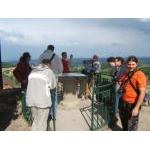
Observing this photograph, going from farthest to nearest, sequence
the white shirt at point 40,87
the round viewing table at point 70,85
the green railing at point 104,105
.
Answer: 1. the round viewing table at point 70,85
2. the green railing at point 104,105
3. the white shirt at point 40,87

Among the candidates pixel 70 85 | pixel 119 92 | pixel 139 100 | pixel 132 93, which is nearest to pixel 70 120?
pixel 70 85

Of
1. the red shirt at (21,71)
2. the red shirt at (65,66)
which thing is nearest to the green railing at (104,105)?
the red shirt at (21,71)

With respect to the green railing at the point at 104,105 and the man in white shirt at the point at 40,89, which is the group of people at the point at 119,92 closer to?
the man in white shirt at the point at 40,89

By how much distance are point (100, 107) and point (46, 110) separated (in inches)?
103

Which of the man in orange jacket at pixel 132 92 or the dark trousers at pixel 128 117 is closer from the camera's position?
the man in orange jacket at pixel 132 92

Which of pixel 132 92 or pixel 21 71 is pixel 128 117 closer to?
pixel 132 92

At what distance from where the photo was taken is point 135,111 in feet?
21.4

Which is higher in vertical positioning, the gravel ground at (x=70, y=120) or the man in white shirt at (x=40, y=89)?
the man in white shirt at (x=40, y=89)

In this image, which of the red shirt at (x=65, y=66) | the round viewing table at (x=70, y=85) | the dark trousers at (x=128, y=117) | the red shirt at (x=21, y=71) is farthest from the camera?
the red shirt at (x=65, y=66)

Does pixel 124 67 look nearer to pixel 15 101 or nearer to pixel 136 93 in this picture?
pixel 136 93

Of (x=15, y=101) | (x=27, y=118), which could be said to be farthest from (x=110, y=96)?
(x=15, y=101)

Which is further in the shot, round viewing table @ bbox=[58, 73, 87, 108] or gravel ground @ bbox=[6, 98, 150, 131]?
round viewing table @ bbox=[58, 73, 87, 108]

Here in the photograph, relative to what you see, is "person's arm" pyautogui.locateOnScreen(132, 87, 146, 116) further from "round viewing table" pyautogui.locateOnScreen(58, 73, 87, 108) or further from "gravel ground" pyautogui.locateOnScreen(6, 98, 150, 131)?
"round viewing table" pyautogui.locateOnScreen(58, 73, 87, 108)

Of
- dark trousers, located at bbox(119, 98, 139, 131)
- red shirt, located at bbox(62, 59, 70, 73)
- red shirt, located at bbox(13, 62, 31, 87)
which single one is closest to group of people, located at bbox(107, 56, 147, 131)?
dark trousers, located at bbox(119, 98, 139, 131)
